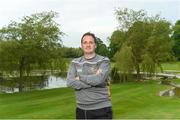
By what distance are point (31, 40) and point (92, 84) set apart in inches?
971

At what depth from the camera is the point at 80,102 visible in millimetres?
5441

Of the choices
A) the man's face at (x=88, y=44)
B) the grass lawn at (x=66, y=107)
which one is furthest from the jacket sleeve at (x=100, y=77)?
the grass lawn at (x=66, y=107)

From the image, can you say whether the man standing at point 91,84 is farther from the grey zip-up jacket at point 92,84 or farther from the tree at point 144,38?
the tree at point 144,38

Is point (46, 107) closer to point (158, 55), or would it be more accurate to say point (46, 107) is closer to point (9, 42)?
point (9, 42)

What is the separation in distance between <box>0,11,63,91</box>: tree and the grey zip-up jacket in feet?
79.1

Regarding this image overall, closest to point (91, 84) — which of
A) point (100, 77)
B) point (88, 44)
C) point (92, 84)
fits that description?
point (92, 84)

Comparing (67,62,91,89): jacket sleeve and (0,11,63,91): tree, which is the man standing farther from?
(0,11,63,91): tree

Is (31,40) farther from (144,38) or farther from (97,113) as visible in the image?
(97,113)

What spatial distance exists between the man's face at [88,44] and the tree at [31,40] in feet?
79.4

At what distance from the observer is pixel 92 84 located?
5414 mm

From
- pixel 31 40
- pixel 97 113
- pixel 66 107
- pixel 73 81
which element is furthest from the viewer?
pixel 31 40

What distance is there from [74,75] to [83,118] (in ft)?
1.98

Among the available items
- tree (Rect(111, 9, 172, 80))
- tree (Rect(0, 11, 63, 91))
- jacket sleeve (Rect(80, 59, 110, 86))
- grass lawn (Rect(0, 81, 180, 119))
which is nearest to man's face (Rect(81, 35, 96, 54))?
jacket sleeve (Rect(80, 59, 110, 86))

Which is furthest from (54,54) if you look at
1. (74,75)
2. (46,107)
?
(74,75)
